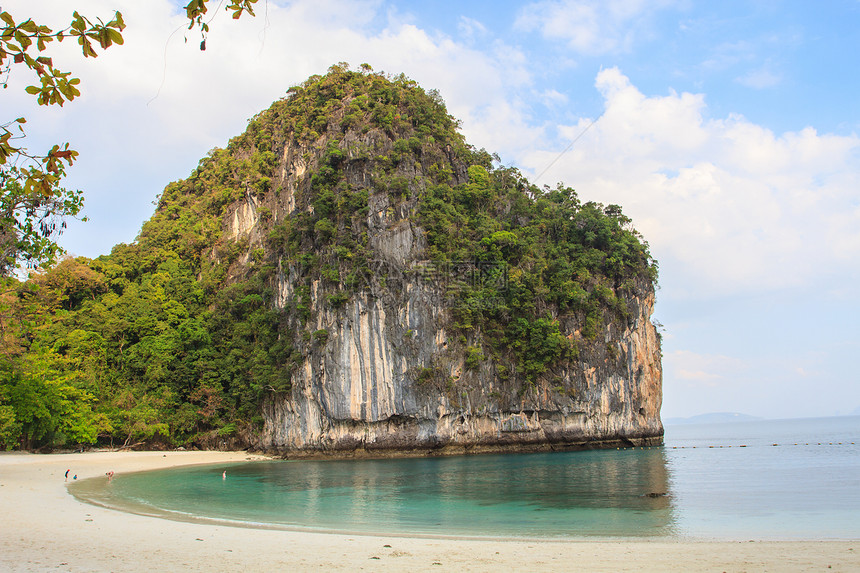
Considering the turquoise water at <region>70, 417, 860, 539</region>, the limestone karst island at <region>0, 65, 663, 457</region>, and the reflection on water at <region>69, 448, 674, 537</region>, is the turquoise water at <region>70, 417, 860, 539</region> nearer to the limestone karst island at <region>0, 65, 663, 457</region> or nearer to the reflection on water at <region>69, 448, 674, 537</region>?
the reflection on water at <region>69, 448, 674, 537</region>

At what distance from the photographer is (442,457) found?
33.1 m

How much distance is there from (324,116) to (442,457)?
27322 millimetres

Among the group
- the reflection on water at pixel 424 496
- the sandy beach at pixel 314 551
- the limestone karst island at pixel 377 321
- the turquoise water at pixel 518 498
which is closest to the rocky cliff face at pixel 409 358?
the limestone karst island at pixel 377 321

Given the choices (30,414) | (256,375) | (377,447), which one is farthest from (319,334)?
(30,414)

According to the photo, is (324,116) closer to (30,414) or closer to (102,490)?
(30,414)

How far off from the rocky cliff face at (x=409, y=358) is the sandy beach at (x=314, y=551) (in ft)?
71.1

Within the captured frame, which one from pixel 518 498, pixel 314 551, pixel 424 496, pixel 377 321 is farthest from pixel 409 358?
pixel 314 551

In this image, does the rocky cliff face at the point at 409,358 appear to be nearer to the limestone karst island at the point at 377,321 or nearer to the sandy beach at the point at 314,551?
the limestone karst island at the point at 377,321

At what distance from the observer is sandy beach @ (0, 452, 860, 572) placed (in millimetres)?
7633

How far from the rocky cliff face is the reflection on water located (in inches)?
242

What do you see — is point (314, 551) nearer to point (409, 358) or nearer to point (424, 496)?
point (424, 496)

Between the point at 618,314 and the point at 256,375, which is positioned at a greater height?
the point at 618,314

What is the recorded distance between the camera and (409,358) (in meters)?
33.8

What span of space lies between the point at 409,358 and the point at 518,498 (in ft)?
56.7
